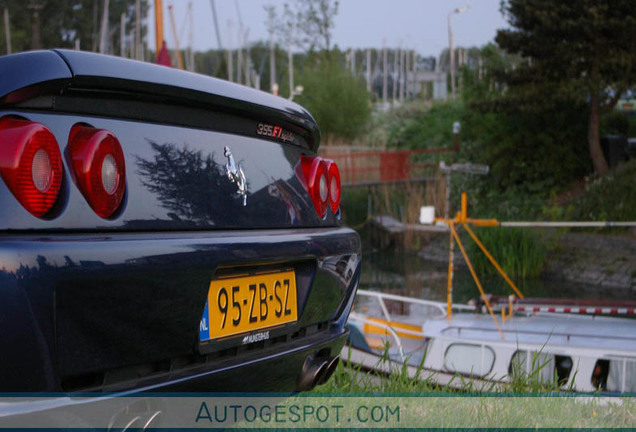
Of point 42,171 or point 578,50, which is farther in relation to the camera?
point 578,50

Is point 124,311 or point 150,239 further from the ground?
point 150,239

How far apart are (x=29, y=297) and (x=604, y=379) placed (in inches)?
263

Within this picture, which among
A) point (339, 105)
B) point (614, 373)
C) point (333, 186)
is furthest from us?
point (339, 105)

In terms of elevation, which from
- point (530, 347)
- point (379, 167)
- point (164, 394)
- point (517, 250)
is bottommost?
point (517, 250)

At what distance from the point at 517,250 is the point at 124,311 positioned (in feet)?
59.4

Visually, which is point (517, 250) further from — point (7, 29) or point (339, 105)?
point (7, 29)

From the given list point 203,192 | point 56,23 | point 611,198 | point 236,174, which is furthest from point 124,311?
point 56,23

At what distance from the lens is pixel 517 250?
746 inches

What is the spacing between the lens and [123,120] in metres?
1.84

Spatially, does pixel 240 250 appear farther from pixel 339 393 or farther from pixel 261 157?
pixel 339 393

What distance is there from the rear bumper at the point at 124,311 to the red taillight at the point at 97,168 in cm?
9

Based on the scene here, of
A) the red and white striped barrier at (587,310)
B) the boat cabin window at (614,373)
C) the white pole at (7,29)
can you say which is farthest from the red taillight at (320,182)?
the white pole at (7,29)

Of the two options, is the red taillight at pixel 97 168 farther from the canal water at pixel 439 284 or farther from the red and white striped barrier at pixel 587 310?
the canal water at pixel 439 284

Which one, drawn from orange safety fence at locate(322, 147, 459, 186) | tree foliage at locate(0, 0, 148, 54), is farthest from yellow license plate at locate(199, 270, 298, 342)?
tree foliage at locate(0, 0, 148, 54)
